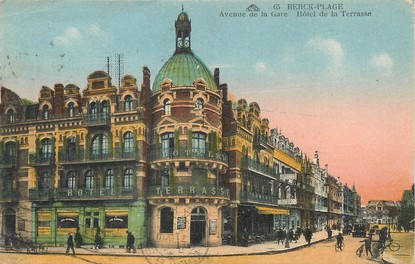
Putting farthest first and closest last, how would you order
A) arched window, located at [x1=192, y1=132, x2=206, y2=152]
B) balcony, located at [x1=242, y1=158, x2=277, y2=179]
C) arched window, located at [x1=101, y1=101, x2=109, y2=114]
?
balcony, located at [x1=242, y1=158, x2=277, y2=179] < arched window, located at [x1=192, y1=132, x2=206, y2=152] < arched window, located at [x1=101, y1=101, x2=109, y2=114]

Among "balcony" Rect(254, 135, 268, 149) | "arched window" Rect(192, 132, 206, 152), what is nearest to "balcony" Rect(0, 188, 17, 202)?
"arched window" Rect(192, 132, 206, 152)

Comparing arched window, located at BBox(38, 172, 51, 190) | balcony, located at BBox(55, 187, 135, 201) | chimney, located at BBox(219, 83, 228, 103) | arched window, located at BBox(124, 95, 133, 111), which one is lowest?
balcony, located at BBox(55, 187, 135, 201)

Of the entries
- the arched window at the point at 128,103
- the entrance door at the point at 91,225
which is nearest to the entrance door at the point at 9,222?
the entrance door at the point at 91,225

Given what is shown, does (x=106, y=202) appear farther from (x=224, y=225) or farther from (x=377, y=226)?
(x=377, y=226)

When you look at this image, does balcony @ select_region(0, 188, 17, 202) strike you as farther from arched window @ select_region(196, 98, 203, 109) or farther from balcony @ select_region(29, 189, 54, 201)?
arched window @ select_region(196, 98, 203, 109)

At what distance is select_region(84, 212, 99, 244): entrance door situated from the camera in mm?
18406

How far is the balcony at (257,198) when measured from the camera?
814 inches

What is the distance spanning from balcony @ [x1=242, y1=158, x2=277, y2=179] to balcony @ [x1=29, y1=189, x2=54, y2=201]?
803cm

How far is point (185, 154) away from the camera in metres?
18.7

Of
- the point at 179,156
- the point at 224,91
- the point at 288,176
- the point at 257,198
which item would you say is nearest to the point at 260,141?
the point at 257,198

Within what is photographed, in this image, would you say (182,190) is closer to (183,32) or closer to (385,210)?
(183,32)

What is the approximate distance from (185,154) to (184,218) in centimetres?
252

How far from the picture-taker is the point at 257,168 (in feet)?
69.3

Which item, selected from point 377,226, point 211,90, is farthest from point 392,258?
point 211,90
